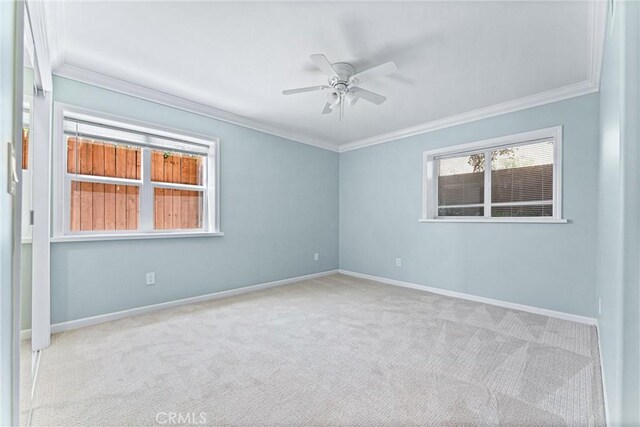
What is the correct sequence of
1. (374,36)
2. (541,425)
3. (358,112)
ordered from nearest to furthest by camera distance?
(541,425), (374,36), (358,112)

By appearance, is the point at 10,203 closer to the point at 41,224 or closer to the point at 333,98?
the point at 41,224

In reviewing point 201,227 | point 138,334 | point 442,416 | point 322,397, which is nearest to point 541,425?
point 442,416

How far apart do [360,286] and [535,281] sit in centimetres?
213

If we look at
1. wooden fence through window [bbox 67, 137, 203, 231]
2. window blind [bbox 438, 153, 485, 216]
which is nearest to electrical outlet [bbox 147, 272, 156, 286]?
wooden fence through window [bbox 67, 137, 203, 231]

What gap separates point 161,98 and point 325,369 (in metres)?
3.15

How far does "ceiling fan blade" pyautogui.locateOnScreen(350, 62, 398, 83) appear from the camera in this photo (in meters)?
2.28

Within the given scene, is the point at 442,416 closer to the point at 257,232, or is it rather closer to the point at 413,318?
the point at 413,318

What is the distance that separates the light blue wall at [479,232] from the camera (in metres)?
2.97

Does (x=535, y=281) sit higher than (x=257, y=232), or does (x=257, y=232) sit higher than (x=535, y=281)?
(x=257, y=232)

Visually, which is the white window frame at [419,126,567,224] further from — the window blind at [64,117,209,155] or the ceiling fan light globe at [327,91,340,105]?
the window blind at [64,117,209,155]

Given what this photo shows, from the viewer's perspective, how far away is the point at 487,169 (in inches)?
148

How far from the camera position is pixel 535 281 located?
324 cm

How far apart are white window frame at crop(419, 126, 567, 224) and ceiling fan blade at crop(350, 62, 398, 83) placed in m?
1.97

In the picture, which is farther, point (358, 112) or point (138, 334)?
point (358, 112)
